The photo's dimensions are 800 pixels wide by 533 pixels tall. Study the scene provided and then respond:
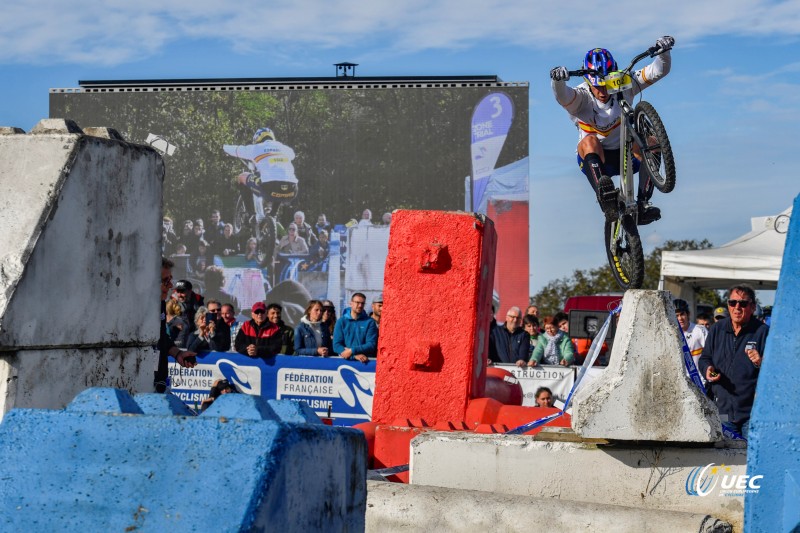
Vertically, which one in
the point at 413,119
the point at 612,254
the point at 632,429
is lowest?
the point at 632,429

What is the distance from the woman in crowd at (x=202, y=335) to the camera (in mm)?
13172

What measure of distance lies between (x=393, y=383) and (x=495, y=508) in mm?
3258

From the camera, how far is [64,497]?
2678 millimetres

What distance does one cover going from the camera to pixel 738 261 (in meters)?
16.2

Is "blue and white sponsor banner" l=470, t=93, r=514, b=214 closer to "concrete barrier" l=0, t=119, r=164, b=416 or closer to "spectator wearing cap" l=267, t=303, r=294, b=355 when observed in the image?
"spectator wearing cap" l=267, t=303, r=294, b=355

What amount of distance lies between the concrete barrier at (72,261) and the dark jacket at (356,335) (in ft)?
26.2

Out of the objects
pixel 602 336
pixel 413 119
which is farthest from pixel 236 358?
pixel 413 119

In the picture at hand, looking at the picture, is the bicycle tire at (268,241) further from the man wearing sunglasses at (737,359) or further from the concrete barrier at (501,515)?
the concrete barrier at (501,515)

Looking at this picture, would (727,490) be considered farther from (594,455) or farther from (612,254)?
(612,254)

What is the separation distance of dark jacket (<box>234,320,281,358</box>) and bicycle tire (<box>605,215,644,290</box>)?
5.22 m

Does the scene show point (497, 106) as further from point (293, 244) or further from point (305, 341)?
point (305, 341)

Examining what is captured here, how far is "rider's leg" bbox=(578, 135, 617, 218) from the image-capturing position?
8359 millimetres

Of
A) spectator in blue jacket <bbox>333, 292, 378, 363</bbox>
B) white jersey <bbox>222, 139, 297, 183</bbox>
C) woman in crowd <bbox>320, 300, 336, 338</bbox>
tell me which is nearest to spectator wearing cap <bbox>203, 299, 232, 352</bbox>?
woman in crowd <bbox>320, 300, 336, 338</bbox>

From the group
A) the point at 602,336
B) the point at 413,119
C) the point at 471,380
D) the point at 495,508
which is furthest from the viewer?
the point at 413,119
